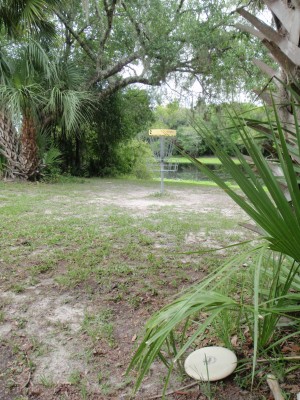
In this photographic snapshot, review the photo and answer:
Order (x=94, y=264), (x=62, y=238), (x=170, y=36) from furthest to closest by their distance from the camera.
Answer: (x=170, y=36), (x=62, y=238), (x=94, y=264)

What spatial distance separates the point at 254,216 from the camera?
925 mm

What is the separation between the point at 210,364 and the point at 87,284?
50.6 inches

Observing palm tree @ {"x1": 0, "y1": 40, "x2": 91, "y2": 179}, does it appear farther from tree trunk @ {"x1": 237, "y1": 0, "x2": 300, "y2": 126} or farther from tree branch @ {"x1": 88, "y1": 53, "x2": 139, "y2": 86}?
tree trunk @ {"x1": 237, "y1": 0, "x2": 300, "y2": 126}

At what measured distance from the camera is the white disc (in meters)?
1.43

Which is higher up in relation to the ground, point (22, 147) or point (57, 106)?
point (57, 106)

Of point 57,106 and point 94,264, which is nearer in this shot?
point 94,264

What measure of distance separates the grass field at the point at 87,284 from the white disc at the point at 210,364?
89 mm

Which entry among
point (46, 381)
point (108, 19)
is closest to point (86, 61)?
point (108, 19)

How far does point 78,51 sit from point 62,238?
29.1ft

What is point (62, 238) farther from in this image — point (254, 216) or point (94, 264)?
point (254, 216)

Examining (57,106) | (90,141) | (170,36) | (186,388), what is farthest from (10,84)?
(186,388)

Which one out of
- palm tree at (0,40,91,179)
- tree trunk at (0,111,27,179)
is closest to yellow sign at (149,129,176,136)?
palm tree at (0,40,91,179)

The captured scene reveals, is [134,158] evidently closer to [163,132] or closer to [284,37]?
[163,132]

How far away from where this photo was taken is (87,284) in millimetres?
2551
